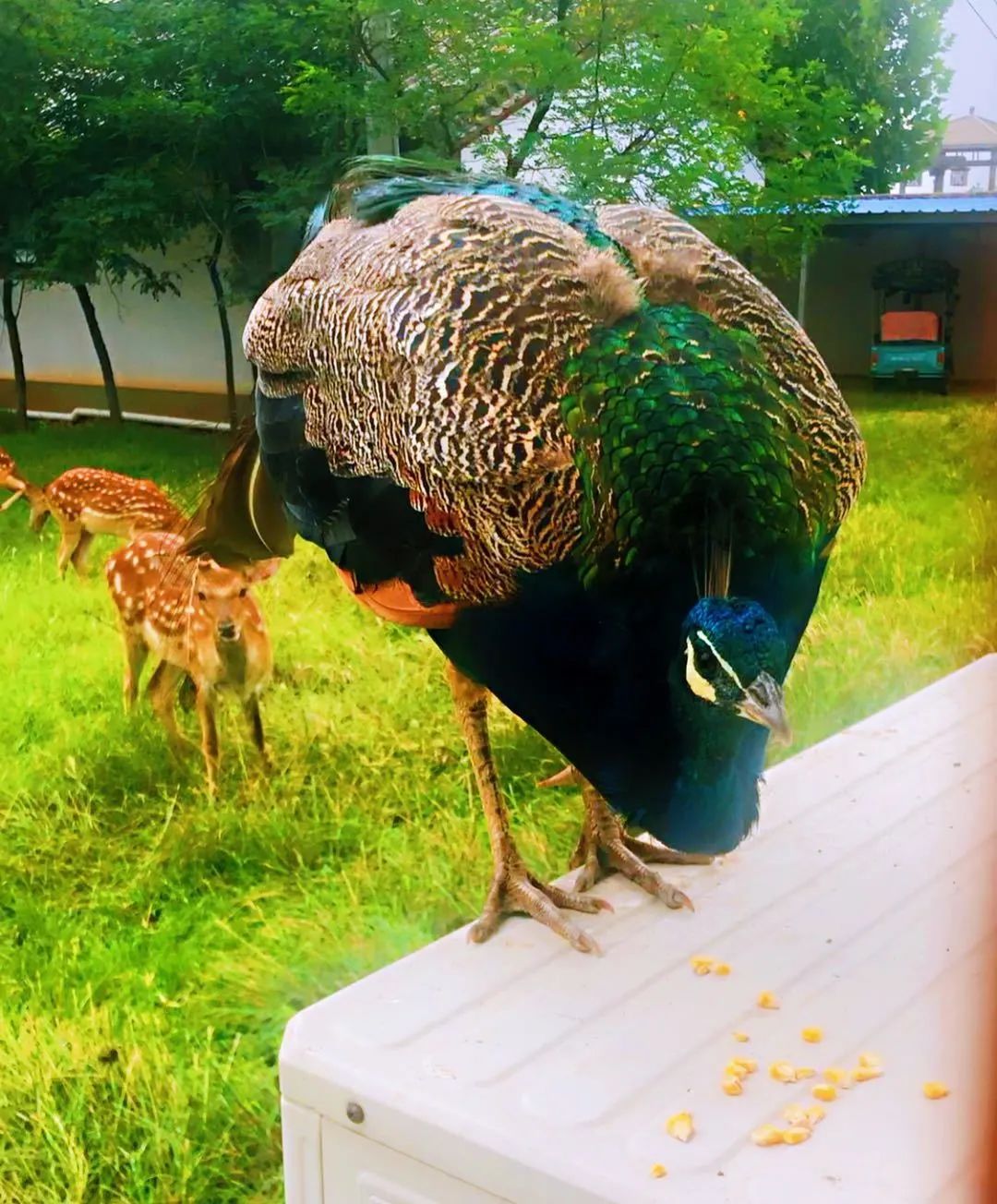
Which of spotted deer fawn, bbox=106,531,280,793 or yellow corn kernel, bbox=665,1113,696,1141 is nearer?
yellow corn kernel, bbox=665,1113,696,1141

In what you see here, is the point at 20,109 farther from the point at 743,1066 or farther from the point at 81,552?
the point at 743,1066

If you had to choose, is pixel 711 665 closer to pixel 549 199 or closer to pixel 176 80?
pixel 549 199

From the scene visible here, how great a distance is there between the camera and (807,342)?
1248 millimetres

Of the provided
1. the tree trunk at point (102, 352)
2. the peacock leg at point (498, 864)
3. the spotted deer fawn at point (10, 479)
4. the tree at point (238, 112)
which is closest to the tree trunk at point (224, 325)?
the tree at point (238, 112)

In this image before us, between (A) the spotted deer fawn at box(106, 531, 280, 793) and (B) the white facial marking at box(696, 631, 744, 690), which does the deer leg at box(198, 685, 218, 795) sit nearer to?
(A) the spotted deer fawn at box(106, 531, 280, 793)

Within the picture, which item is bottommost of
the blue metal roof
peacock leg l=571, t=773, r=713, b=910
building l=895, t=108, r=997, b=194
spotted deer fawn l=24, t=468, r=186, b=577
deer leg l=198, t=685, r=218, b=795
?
peacock leg l=571, t=773, r=713, b=910

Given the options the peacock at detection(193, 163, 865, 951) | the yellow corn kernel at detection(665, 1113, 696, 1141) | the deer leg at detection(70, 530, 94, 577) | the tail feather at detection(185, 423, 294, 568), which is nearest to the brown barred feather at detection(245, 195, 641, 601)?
the peacock at detection(193, 163, 865, 951)

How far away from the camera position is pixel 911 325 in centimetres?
126

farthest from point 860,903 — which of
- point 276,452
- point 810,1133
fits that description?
Result: point 276,452

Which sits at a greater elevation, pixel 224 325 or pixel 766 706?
pixel 224 325

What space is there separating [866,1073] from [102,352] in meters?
0.96

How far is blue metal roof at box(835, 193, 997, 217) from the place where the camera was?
1218mm

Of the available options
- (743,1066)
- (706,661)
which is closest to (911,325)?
(706,661)

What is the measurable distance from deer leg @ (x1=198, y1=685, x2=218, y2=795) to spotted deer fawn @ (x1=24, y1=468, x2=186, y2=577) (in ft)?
0.57
